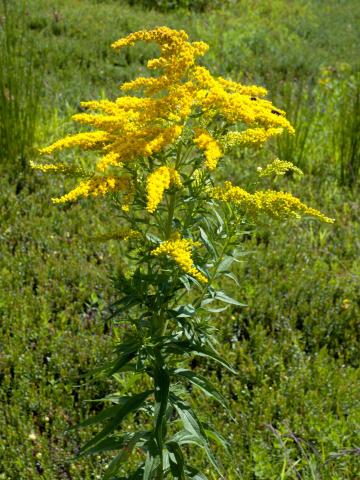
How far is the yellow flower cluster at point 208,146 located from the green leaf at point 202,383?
0.84 m

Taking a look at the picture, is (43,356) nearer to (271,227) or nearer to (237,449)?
(237,449)

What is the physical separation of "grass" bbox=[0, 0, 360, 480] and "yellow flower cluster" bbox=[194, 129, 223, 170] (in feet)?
2.19

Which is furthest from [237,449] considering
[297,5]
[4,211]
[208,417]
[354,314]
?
[297,5]

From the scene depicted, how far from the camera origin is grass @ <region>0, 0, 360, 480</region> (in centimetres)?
319

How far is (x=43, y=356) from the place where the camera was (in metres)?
3.72

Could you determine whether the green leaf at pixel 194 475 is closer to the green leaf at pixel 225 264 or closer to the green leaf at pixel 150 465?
the green leaf at pixel 150 465

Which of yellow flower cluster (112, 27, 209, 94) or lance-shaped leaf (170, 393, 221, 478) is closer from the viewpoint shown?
yellow flower cluster (112, 27, 209, 94)

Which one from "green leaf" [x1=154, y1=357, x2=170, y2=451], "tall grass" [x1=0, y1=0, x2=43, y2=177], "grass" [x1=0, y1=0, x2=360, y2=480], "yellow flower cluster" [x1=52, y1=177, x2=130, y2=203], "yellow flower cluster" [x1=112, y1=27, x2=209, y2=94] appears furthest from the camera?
"tall grass" [x1=0, y1=0, x2=43, y2=177]

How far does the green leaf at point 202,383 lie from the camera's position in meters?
2.27

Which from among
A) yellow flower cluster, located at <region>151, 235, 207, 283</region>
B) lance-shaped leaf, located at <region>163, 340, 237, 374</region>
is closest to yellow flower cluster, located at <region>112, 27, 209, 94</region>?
yellow flower cluster, located at <region>151, 235, 207, 283</region>

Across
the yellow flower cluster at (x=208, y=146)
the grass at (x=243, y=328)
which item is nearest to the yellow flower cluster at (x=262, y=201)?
the yellow flower cluster at (x=208, y=146)

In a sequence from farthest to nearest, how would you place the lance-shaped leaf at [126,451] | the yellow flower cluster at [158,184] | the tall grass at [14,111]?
the tall grass at [14,111] < the lance-shaped leaf at [126,451] < the yellow flower cluster at [158,184]

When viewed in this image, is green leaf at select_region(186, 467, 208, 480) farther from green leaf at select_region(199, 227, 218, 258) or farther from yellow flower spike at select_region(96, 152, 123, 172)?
yellow flower spike at select_region(96, 152, 123, 172)

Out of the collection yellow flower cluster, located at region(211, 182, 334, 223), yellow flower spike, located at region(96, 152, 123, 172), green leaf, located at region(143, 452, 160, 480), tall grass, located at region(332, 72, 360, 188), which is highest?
yellow flower spike, located at region(96, 152, 123, 172)
